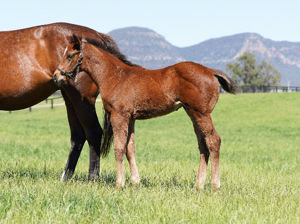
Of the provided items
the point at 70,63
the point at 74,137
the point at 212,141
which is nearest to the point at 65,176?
the point at 74,137

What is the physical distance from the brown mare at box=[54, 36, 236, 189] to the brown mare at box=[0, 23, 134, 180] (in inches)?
21.7

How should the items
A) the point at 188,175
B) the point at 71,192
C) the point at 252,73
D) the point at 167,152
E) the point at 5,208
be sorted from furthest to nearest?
the point at 252,73 < the point at 167,152 < the point at 188,175 < the point at 71,192 < the point at 5,208

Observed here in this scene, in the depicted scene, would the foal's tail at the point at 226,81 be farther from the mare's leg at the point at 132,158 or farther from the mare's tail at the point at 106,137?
the mare's tail at the point at 106,137

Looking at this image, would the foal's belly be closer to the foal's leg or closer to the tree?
the foal's leg

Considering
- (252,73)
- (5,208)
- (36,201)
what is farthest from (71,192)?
(252,73)

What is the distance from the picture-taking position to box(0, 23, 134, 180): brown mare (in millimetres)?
5977

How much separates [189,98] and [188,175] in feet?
8.47

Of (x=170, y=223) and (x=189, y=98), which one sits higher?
(x=189, y=98)

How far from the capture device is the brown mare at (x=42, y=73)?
19.6 feet

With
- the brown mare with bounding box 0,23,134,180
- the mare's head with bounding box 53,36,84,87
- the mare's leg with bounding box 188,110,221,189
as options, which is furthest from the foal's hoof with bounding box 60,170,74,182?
the mare's leg with bounding box 188,110,221,189

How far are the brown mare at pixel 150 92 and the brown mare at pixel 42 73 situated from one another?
55 centimetres

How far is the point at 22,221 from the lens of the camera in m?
3.75

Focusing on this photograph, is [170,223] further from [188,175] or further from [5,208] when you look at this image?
[188,175]

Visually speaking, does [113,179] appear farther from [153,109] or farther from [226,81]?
[226,81]
